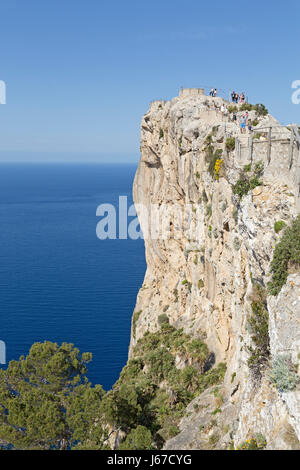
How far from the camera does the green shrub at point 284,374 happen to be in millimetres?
10618

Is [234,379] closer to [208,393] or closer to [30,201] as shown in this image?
[208,393]

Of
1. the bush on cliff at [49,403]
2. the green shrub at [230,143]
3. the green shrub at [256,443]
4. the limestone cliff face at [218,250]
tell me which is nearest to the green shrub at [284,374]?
the limestone cliff face at [218,250]

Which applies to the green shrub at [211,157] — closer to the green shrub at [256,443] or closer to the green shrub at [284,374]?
the green shrub at [284,374]

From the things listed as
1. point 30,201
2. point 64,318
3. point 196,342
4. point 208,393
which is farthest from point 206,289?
point 30,201

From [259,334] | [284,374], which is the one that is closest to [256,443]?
[284,374]

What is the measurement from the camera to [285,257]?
41.8 ft

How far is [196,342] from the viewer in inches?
1066

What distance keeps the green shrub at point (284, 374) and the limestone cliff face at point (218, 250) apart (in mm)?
207

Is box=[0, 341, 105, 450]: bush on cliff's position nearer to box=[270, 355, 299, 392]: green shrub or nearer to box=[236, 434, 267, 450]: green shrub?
box=[236, 434, 267, 450]: green shrub

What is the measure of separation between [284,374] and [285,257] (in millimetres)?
3713

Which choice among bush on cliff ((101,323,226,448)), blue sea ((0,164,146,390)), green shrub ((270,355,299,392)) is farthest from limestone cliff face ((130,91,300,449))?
blue sea ((0,164,146,390))

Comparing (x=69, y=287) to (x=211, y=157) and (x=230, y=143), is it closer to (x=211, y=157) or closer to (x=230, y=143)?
(x=211, y=157)

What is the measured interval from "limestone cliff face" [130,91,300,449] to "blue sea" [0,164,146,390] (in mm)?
14807
